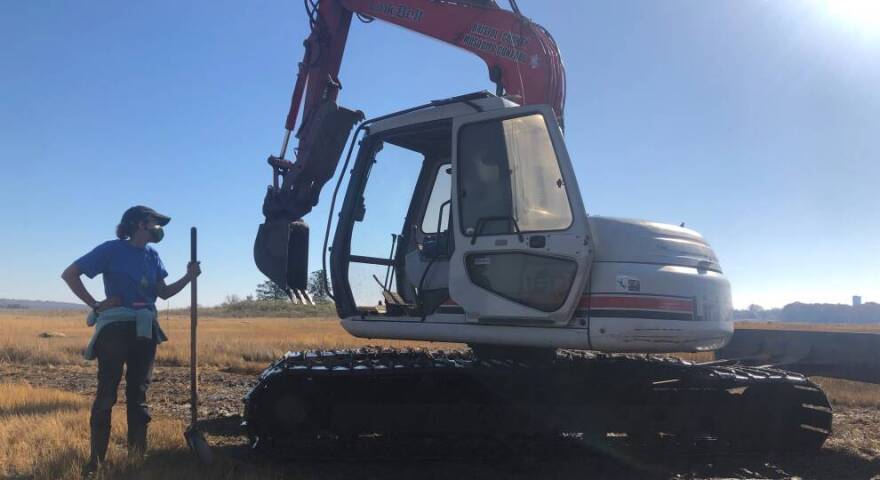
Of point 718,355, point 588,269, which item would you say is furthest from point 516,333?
point 718,355

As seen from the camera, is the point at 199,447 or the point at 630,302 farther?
the point at 199,447

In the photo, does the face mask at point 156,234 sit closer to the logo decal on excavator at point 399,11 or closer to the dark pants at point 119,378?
the dark pants at point 119,378

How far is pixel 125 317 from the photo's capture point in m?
4.80

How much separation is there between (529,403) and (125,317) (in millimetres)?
3299

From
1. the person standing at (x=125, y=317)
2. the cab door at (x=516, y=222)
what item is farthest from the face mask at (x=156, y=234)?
the cab door at (x=516, y=222)

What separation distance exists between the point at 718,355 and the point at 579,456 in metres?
4.25

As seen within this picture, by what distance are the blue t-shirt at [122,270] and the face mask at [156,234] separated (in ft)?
0.45

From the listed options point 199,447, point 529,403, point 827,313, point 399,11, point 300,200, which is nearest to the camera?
point 199,447

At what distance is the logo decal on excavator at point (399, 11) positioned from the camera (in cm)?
755

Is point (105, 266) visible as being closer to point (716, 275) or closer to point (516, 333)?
point (516, 333)

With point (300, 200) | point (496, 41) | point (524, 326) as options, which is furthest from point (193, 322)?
point (496, 41)

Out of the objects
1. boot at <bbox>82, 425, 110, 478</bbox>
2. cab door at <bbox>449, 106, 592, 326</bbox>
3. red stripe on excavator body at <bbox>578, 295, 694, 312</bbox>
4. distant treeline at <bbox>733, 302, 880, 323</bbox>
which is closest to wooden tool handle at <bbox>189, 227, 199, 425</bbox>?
boot at <bbox>82, 425, 110, 478</bbox>

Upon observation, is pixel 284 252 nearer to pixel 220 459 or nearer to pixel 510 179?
pixel 220 459

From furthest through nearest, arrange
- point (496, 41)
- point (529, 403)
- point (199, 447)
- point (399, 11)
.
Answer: point (399, 11)
point (496, 41)
point (529, 403)
point (199, 447)
